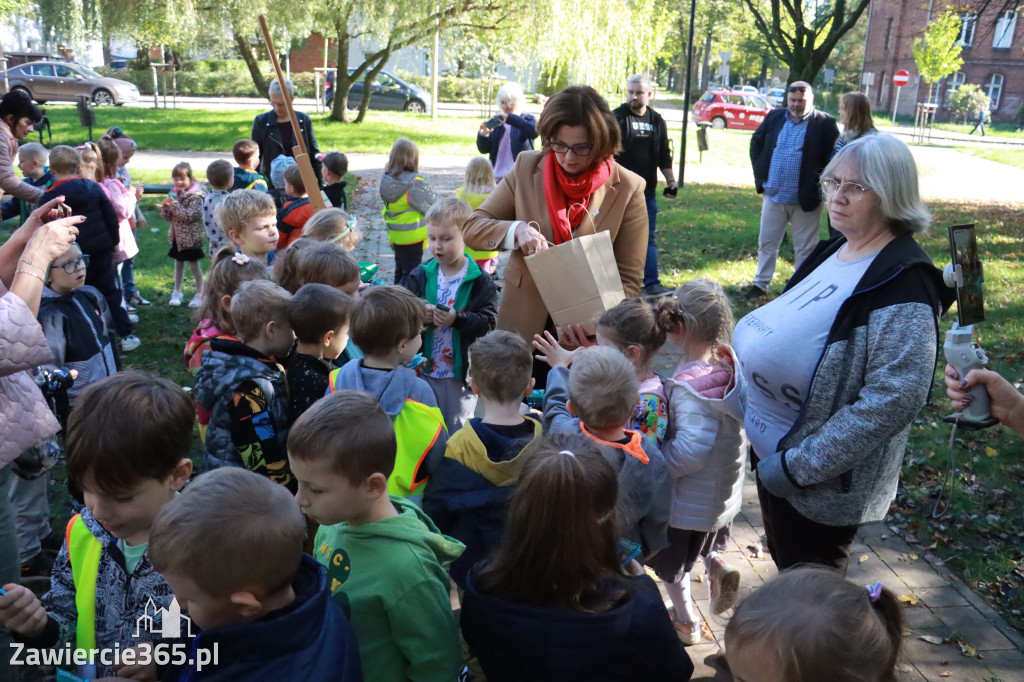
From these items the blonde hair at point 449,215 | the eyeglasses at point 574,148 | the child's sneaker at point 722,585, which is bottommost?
the child's sneaker at point 722,585

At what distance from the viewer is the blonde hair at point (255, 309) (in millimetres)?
3324

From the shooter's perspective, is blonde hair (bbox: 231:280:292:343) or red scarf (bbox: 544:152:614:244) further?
red scarf (bbox: 544:152:614:244)

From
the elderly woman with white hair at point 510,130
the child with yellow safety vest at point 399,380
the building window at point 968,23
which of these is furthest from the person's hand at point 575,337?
the building window at point 968,23

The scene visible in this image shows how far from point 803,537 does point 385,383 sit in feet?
5.54

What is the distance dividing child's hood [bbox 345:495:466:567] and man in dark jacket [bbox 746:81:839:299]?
6.95 meters

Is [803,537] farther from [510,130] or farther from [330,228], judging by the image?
[510,130]

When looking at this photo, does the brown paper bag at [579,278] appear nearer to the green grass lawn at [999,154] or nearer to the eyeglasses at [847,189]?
the eyeglasses at [847,189]

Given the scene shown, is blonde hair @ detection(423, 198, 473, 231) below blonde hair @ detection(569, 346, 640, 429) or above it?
above

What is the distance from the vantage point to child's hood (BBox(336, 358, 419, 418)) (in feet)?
10.1

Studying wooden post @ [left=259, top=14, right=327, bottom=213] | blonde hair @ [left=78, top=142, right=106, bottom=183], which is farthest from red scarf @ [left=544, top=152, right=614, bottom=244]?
blonde hair @ [left=78, top=142, right=106, bottom=183]

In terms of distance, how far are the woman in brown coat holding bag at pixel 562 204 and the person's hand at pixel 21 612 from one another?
216cm

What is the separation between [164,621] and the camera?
2.09 metres

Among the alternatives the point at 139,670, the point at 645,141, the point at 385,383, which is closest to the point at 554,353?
the point at 385,383

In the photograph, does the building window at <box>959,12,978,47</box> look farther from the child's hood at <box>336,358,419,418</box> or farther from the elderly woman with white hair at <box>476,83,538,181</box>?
the child's hood at <box>336,358,419,418</box>
